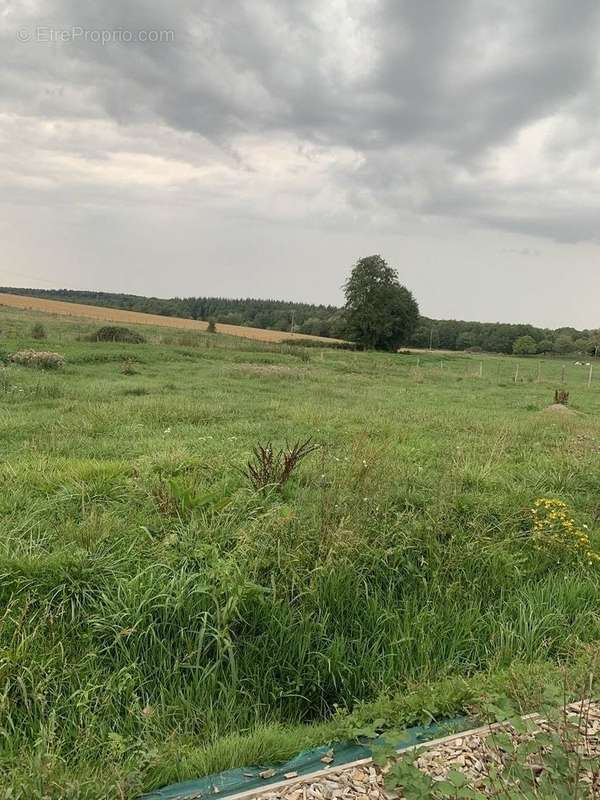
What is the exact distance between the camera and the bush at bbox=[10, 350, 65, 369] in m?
15.4

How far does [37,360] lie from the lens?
50.9 feet

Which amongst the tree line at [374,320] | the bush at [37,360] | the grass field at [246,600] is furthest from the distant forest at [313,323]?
the grass field at [246,600]

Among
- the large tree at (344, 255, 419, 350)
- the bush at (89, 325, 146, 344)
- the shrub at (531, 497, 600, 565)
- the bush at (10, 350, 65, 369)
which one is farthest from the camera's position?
the large tree at (344, 255, 419, 350)

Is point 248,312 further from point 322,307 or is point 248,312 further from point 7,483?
point 7,483

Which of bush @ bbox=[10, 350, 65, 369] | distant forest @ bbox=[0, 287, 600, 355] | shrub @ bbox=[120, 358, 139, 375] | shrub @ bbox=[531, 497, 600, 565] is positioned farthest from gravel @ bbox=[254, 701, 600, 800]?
distant forest @ bbox=[0, 287, 600, 355]

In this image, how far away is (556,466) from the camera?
674 centimetres

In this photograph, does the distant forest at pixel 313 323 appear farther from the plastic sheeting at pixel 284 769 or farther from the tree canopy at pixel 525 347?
the plastic sheeting at pixel 284 769

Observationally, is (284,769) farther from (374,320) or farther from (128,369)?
(374,320)

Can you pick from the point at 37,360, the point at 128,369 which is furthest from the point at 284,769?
the point at 128,369

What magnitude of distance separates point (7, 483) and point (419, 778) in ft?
14.4

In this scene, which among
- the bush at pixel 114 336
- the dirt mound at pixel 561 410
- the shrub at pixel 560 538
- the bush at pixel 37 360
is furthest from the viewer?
the bush at pixel 114 336

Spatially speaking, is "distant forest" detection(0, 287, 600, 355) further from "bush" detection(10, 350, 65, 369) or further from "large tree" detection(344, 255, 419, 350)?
"bush" detection(10, 350, 65, 369)

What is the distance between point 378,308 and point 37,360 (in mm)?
41581

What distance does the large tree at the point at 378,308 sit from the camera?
5259cm
